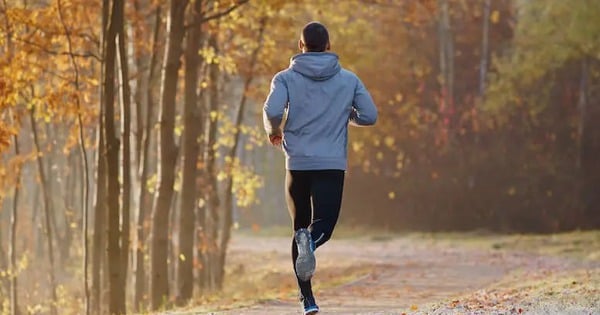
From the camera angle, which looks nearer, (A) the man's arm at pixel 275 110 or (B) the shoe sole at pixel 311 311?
(A) the man's arm at pixel 275 110

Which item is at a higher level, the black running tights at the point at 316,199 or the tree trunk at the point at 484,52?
the tree trunk at the point at 484,52

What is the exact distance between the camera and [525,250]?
108ft

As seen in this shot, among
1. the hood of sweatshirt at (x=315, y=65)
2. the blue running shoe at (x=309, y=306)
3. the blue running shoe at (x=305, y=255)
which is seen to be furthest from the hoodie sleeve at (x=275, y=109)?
the blue running shoe at (x=309, y=306)

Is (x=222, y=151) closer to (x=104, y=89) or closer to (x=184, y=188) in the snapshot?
(x=184, y=188)

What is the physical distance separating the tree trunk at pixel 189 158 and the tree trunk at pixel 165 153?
2.08ft

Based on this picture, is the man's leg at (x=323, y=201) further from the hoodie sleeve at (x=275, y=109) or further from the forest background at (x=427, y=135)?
the forest background at (x=427, y=135)

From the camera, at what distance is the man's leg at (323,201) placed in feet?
32.1

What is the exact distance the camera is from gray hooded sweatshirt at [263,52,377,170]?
9773 mm

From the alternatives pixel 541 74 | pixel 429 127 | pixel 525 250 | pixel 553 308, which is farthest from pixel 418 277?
pixel 429 127

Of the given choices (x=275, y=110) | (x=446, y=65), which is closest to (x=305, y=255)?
(x=275, y=110)

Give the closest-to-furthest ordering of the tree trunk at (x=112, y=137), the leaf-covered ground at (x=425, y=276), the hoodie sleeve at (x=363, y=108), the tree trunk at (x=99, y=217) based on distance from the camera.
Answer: the hoodie sleeve at (x=363, y=108)
the leaf-covered ground at (x=425, y=276)
the tree trunk at (x=112, y=137)
the tree trunk at (x=99, y=217)

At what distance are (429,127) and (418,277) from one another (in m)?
26.0

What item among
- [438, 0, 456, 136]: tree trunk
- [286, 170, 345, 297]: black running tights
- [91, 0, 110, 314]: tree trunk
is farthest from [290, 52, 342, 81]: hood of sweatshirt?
[438, 0, 456, 136]: tree trunk

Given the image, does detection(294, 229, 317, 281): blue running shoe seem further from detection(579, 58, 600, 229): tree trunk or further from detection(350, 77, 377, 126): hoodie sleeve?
detection(579, 58, 600, 229): tree trunk
